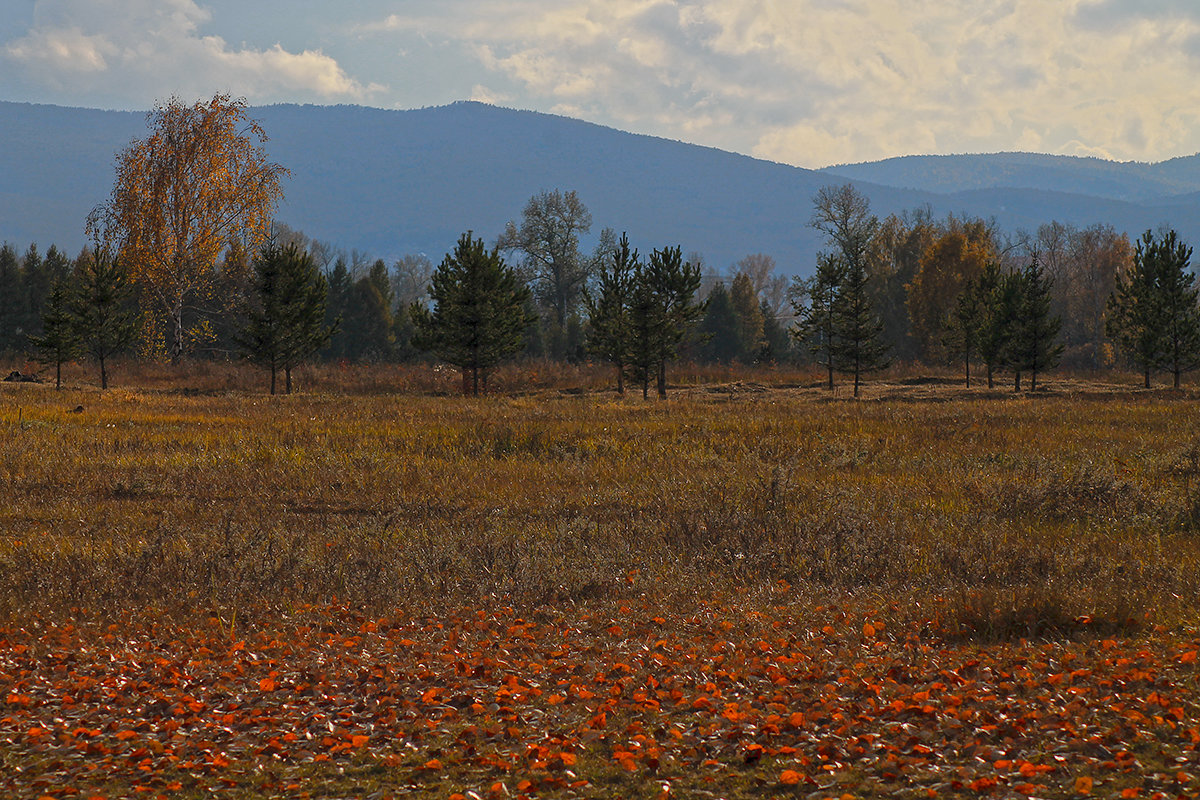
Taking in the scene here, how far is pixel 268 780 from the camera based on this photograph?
450 cm

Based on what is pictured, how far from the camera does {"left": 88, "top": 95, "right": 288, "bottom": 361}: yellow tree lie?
146ft

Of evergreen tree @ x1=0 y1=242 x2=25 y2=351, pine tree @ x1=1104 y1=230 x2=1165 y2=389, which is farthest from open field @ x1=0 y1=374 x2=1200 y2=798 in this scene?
evergreen tree @ x1=0 y1=242 x2=25 y2=351

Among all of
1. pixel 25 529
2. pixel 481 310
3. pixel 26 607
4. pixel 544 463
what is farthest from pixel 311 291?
pixel 26 607

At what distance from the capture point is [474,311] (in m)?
41.5

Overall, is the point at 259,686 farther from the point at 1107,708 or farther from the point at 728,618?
the point at 1107,708

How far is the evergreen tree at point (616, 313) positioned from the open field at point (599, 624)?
2599 cm

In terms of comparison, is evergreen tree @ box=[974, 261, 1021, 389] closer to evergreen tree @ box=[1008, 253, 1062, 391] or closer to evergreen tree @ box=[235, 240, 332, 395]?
evergreen tree @ box=[1008, 253, 1062, 391]

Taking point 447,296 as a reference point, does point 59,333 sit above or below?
below

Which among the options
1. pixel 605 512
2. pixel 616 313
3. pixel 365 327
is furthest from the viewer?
pixel 365 327

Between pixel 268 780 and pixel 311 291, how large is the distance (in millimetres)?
38573

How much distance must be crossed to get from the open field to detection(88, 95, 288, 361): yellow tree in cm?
3172

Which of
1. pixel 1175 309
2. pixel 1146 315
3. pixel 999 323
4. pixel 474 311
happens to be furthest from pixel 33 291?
pixel 1175 309

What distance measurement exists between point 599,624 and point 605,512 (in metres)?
4.74

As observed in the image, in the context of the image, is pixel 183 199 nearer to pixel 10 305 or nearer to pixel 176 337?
pixel 176 337
